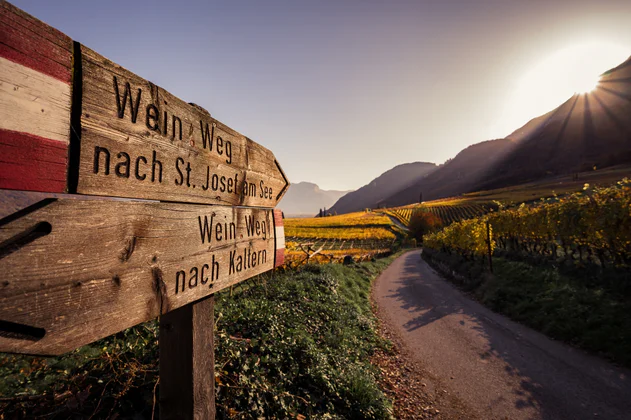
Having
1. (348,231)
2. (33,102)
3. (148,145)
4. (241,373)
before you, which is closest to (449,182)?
(348,231)

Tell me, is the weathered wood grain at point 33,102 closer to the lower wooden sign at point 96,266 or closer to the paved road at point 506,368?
the lower wooden sign at point 96,266

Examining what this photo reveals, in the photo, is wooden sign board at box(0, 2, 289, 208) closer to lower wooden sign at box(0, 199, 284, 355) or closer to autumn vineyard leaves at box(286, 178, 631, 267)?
lower wooden sign at box(0, 199, 284, 355)

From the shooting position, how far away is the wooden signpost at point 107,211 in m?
0.85

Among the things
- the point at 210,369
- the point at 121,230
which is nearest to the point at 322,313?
the point at 210,369

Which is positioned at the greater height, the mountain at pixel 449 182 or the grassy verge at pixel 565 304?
the mountain at pixel 449 182

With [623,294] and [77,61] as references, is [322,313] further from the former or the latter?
[623,294]

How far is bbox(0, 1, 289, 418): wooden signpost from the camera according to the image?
0.85 m

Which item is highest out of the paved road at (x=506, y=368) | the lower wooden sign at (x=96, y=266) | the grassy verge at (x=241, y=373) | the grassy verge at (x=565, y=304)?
the lower wooden sign at (x=96, y=266)

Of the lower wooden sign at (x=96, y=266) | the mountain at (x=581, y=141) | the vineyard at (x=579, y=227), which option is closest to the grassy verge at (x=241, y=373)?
the lower wooden sign at (x=96, y=266)

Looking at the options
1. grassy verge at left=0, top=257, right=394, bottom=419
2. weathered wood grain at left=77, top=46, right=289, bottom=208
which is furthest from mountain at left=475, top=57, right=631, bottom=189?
weathered wood grain at left=77, top=46, right=289, bottom=208

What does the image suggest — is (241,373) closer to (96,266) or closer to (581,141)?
(96,266)

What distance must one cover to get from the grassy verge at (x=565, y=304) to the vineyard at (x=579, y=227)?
Result: 1322 mm

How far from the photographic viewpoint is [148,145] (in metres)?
1.34

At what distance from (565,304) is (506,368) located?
407 cm
